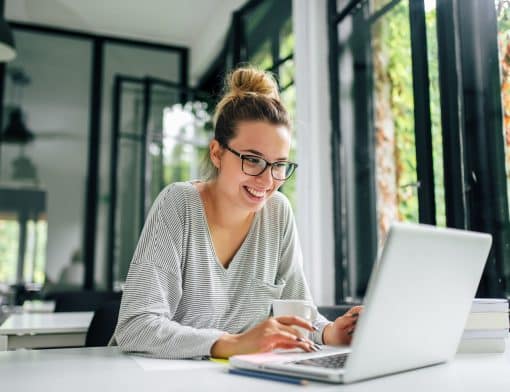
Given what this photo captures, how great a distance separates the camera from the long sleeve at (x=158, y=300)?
114 cm

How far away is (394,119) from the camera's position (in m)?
2.88

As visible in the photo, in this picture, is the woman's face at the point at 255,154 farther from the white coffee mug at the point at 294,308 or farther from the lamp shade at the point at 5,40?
the lamp shade at the point at 5,40

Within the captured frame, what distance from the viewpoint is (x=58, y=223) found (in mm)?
5586

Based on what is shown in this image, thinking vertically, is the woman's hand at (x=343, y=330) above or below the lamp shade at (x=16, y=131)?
below

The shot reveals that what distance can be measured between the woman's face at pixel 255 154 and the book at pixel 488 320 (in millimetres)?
569

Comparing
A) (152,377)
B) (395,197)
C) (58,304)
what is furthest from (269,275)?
(58,304)

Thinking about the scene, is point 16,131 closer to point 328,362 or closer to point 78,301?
point 78,301

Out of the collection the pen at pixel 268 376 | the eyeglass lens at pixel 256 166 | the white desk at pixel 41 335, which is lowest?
the white desk at pixel 41 335

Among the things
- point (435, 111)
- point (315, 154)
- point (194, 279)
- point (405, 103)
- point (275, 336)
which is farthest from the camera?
point (315, 154)

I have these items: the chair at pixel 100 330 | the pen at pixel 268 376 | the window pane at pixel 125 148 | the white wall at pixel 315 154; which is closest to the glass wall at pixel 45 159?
the window pane at pixel 125 148

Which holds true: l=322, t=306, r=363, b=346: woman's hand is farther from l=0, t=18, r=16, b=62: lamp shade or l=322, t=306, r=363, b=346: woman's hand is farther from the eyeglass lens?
l=0, t=18, r=16, b=62: lamp shade

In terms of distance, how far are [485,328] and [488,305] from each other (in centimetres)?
5

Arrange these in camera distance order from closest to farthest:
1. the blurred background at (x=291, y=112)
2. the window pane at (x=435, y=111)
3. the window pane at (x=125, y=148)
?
the blurred background at (x=291, y=112) < the window pane at (x=435, y=111) < the window pane at (x=125, y=148)

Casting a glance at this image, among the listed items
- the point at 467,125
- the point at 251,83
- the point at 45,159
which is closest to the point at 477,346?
the point at 251,83
